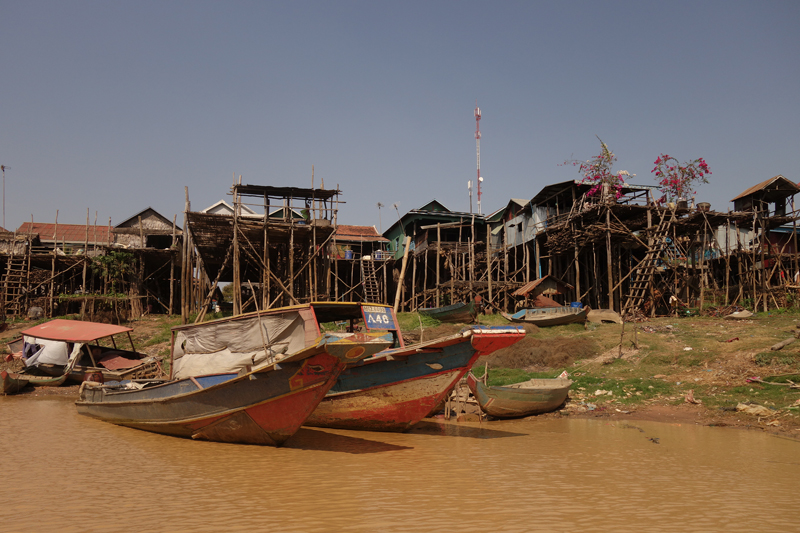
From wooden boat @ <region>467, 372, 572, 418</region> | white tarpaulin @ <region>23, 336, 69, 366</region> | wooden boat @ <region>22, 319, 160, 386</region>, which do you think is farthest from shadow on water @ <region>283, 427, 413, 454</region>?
white tarpaulin @ <region>23, 336, 69, 366</region>

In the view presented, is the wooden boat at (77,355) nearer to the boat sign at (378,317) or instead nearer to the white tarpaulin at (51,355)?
the white tarpaulin at (51,355)

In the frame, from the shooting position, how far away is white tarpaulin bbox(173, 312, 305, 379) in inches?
372

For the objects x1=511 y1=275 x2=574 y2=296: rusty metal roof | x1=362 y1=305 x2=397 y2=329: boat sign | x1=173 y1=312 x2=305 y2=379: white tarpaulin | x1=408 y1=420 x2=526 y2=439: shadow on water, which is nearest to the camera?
x1=173 y1=312 x2=305 y2=379: white tarpaulin

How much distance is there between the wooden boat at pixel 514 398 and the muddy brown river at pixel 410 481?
0.90 m

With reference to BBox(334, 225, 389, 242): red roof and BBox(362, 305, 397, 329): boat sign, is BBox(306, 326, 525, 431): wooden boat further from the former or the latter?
BBox(334, 225, 389, 242): red roof

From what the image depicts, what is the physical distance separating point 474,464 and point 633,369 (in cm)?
834

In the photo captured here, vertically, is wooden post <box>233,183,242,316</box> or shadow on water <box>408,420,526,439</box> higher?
wooden post <box>233,183,242,316</box>

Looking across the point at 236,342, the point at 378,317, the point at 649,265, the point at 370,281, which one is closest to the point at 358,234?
the point at 370,281

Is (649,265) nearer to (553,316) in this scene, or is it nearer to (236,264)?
(553,316)

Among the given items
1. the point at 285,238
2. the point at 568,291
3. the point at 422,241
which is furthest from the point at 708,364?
the point at 422,241

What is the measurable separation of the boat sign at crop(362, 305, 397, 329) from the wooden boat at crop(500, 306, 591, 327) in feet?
36.6

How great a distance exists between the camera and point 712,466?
716 centimetres

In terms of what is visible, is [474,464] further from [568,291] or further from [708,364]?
[568,291]

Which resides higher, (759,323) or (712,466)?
(759,323)
